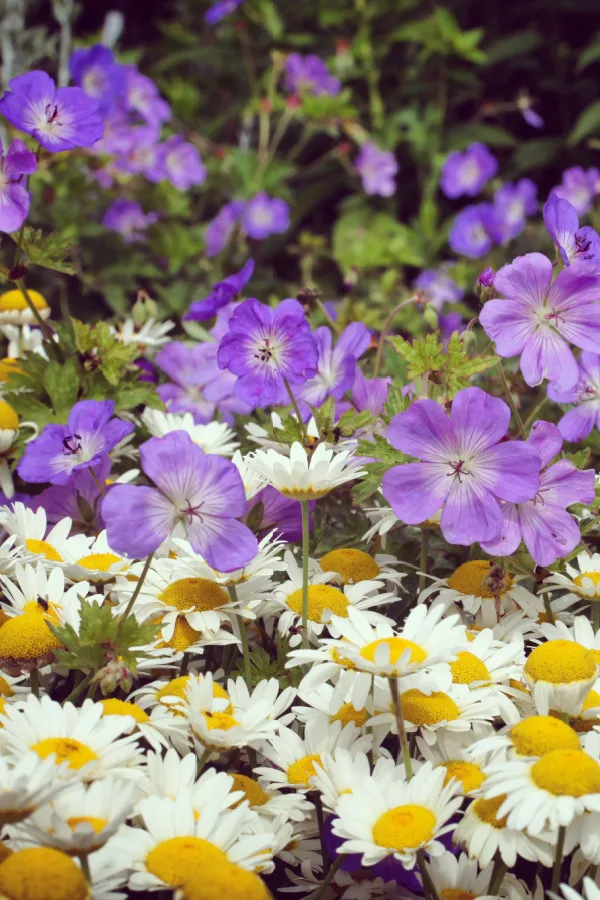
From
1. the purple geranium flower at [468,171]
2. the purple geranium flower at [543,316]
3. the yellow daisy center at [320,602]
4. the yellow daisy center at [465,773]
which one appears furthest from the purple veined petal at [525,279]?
the purple geranium flower at [468,171]

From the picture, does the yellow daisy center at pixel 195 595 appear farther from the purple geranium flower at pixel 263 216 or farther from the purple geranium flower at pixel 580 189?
the purple geranium flower at pixel 580 189

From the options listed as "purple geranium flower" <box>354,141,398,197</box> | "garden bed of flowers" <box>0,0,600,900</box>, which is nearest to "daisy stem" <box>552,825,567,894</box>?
"garden bed of flowers" <box>0,0,600,900</box>

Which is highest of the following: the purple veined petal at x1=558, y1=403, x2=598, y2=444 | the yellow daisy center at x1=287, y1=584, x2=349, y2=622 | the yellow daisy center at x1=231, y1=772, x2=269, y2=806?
the yellow daisy center at x1=287, y1=584, x2=349, y2=622

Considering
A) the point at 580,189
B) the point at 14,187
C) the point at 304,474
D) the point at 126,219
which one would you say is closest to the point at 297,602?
the point at 304,474

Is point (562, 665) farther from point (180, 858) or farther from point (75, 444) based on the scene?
point (75, 444)

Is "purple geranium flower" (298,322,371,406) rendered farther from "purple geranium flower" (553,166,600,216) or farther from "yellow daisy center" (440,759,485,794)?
"purple geranium flower" (553,166,600,216)
